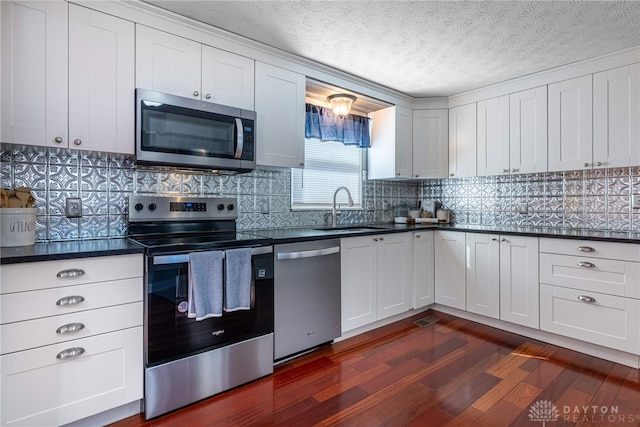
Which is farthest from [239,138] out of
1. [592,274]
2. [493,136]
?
[592,274]

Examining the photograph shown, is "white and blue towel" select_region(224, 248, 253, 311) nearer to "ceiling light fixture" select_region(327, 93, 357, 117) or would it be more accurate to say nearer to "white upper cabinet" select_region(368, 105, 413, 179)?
"ceiling light fixture" select_region(327, 93, 357, 117)

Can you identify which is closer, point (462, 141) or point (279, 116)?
point (279, 116)

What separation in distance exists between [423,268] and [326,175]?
136cm

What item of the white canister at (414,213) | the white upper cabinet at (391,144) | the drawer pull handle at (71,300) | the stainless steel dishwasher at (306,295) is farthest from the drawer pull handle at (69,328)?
the white canister at (414,213)

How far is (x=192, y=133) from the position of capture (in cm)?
210

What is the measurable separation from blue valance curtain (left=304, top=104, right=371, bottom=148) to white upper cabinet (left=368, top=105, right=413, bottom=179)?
0.12 m

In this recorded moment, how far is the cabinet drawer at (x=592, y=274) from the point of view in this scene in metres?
2.22

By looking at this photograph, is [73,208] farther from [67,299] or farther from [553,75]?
[553,75]

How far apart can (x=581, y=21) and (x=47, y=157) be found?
11.3 feet

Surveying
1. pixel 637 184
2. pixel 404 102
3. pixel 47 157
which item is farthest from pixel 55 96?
pixel 637 184

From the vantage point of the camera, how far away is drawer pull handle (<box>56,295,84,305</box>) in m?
1.49

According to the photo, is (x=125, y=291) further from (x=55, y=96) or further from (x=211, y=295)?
(x=55, y=96)

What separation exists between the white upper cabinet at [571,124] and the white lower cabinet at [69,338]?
3.34 meters

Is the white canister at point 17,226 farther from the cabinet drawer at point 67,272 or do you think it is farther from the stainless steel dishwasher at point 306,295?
the stainless steel dishwasher at point 306,295
